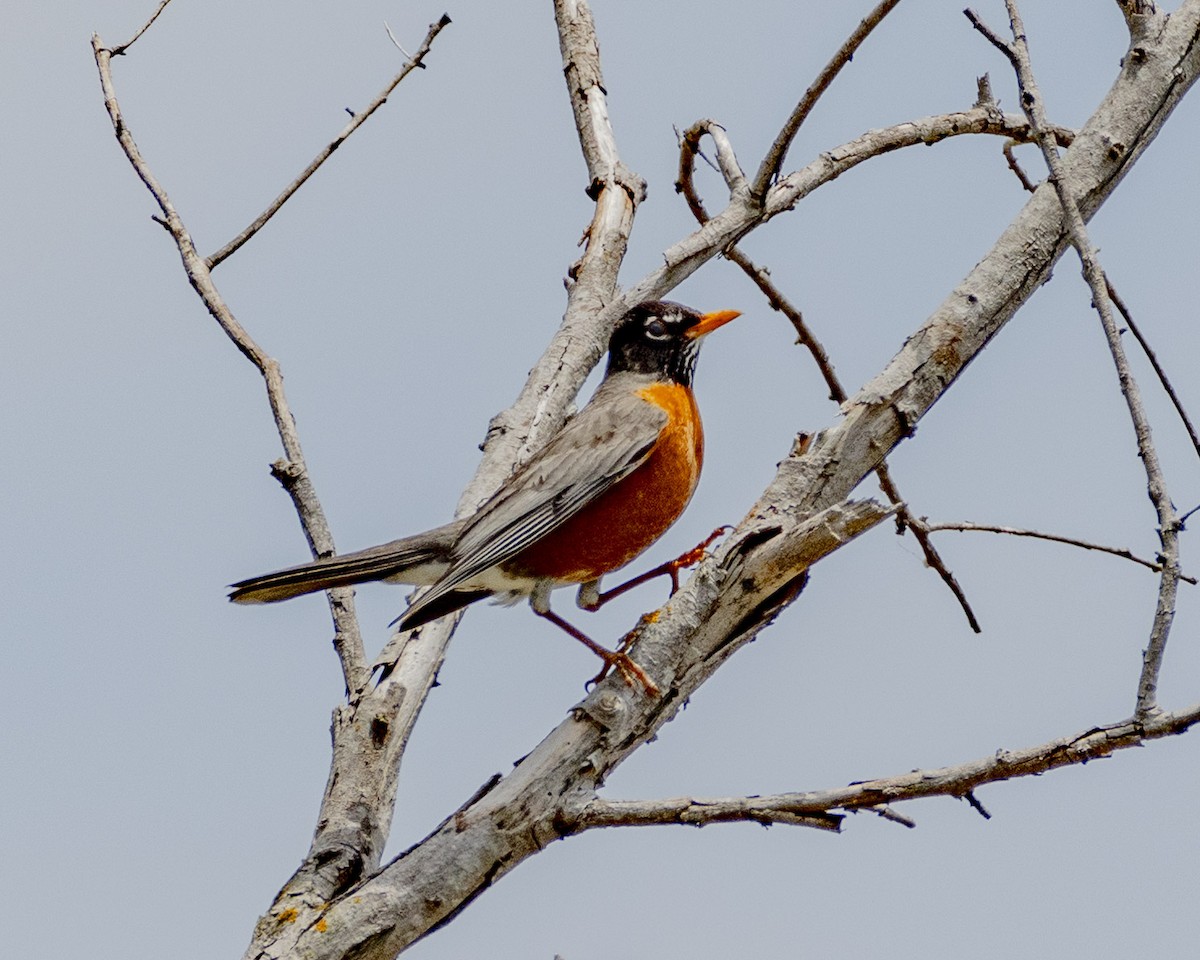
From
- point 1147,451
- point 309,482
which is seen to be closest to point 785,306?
point 309,482

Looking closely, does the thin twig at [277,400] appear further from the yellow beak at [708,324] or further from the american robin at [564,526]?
the yellow beak at [708,324]

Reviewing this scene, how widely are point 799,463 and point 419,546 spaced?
188 centimetres

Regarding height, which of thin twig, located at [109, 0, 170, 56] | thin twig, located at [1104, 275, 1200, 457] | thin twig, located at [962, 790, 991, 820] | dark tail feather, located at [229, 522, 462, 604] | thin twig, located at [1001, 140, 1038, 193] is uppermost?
thin twig, located at [109, 0, 170, 56]

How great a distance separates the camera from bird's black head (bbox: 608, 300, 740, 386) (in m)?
6.96

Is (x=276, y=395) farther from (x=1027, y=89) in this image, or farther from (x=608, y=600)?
(x=1027, y=89)

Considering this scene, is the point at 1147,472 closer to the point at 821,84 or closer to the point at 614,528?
the point at 821,84

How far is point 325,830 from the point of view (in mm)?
4195

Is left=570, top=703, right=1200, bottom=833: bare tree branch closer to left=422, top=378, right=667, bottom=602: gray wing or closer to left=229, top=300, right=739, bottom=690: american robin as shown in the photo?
left=229, top=300, right=739, bottom=690: american robin

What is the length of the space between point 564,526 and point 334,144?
179cm

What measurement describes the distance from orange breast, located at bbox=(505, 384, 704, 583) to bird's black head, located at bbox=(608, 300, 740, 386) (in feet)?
3.47

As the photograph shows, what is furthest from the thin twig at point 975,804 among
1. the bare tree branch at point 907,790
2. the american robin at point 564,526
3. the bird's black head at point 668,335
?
the bird's black head at point 668,335

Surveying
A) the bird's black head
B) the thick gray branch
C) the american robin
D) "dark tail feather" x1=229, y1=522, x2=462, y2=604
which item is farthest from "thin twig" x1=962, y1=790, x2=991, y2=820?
the bird's black head

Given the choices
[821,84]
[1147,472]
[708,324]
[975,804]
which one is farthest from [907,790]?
[708,324]

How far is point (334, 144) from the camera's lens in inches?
213
